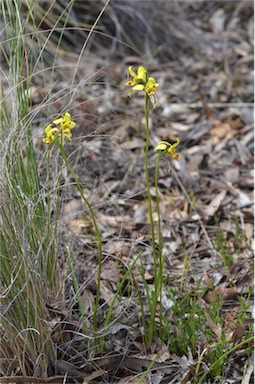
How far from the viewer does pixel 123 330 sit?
220 cm

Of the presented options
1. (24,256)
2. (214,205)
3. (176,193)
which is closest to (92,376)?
(24,256)

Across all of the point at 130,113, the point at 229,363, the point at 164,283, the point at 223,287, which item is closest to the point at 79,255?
the point at 164,283

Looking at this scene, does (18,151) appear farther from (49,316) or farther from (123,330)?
(123,330)

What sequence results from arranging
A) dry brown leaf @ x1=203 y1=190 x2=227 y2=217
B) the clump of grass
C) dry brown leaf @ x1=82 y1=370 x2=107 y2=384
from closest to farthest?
1. the clump of grass
2. dry brown leaf @ x1=82 y1=370 x2=107 y2=384
3. dry brown leaf @ x1=203 y1=190 x2=227 y2=217

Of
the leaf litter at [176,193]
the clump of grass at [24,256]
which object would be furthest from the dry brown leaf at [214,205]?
the clump of grass at [24,256]

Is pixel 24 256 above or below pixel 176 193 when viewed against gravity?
above

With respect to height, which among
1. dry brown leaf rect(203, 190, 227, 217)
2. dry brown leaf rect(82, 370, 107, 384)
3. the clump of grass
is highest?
the clump of grass

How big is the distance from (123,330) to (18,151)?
67 cm

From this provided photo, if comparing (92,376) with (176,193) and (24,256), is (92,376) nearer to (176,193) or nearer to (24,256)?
(24,256)

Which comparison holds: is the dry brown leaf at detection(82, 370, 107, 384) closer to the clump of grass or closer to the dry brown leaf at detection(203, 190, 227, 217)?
the clump of grass

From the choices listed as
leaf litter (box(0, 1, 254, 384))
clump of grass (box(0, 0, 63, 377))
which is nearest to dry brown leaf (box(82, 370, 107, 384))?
leaf litter (box(0, 1, 254, 384))

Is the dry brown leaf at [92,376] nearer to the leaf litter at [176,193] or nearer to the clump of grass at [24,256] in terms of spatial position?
the leaf litter at [176,193]

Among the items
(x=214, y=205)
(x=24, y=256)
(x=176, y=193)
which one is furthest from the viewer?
(x=176, y=193)

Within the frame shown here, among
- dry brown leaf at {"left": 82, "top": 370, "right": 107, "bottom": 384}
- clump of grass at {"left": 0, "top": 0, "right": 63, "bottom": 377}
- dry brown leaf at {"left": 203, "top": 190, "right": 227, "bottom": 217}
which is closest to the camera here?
clump of grass at {"left": 0, "top": 0, "right": 63, "bottom": 377}
